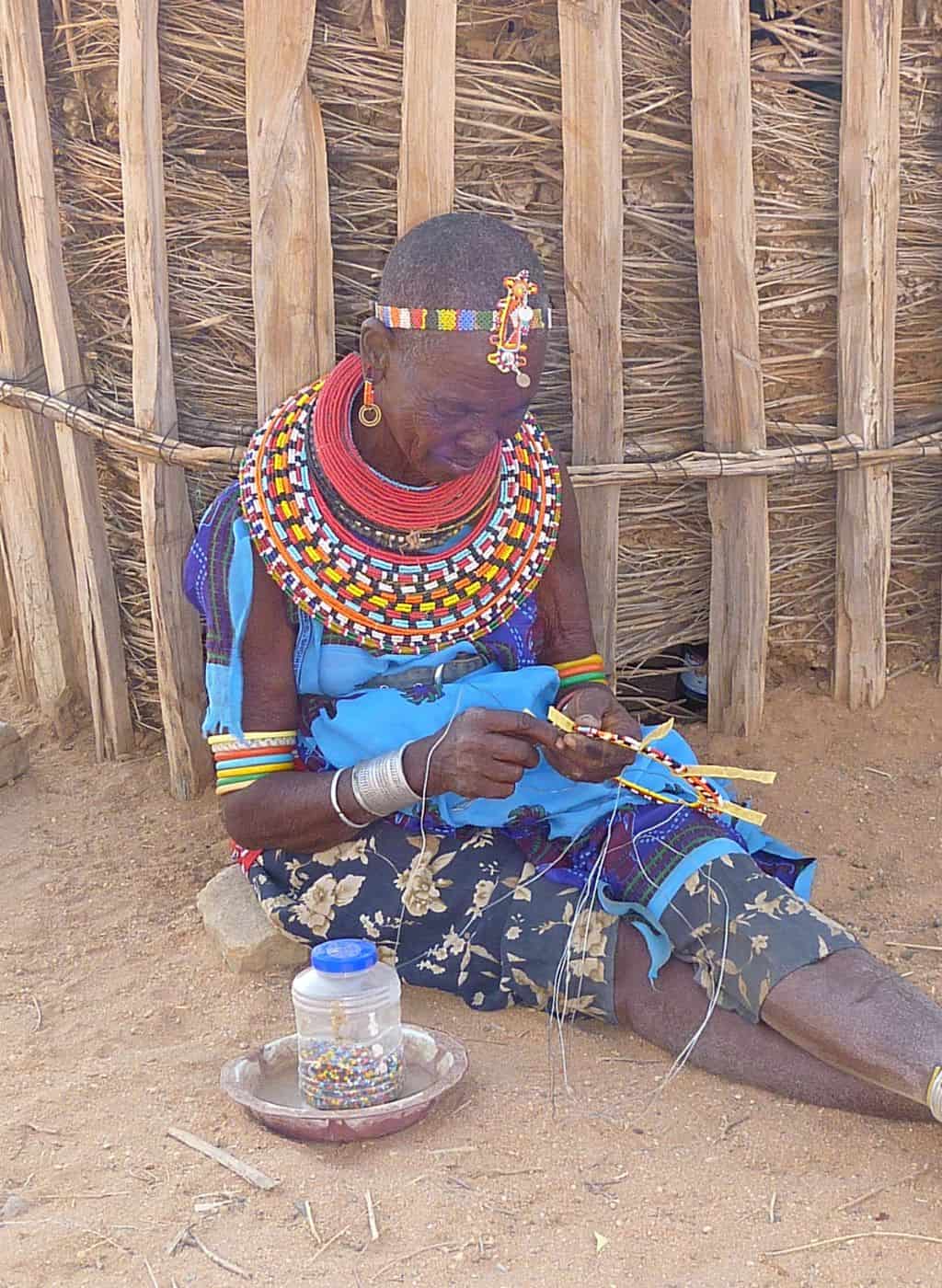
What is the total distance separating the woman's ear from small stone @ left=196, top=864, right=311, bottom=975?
1.16 meters

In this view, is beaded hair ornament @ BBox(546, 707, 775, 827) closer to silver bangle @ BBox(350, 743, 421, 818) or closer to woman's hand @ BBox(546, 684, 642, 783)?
woman's hand @ BBox(546, 684, 642, 783)

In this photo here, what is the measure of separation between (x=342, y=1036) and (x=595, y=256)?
191 cm

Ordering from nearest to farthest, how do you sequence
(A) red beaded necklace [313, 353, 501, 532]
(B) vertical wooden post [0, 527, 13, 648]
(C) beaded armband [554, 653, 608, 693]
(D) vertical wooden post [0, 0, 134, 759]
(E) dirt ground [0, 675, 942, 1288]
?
(E) dirt ground [0, 675, 942, 1288], (A) red beaded necklace [313, 353, 501, 532], (C) beaded armband [554, 653, 608, 693], (D) vertical wooden post [0, 0, 134, 759], (B) vertical wooden post [0, 527, 13, 648]

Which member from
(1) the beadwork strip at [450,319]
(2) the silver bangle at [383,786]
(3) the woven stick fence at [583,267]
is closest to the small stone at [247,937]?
(2) the silver bangle at [383,786]

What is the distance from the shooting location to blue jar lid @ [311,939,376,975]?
242 centimetres

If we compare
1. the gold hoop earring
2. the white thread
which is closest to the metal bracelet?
the white thread

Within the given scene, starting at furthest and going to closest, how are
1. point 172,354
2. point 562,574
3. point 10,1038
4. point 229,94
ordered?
1. point 172,354
2. point 229,94
3. point 562,574
4. point 10,1038

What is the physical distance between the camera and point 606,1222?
87.7 inches

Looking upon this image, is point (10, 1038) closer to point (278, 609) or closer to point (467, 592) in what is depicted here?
point (278, 609)

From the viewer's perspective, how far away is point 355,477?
284cm

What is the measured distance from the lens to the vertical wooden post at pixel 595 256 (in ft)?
10.8

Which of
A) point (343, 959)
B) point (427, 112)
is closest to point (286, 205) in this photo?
point (427, 112)

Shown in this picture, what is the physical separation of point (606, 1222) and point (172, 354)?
2.36 m

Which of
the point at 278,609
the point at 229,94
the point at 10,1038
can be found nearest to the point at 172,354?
the point at 229,94
